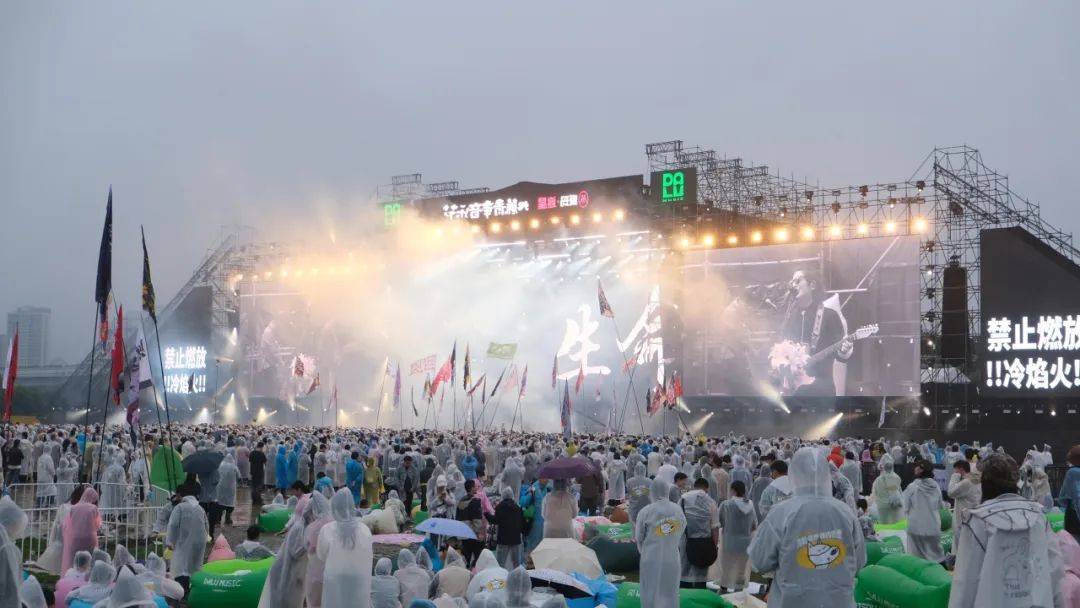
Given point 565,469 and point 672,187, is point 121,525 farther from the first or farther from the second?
→ point 672,187

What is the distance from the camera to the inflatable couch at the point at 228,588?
10.3m

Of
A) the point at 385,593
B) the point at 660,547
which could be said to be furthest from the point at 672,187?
the point at 385,593

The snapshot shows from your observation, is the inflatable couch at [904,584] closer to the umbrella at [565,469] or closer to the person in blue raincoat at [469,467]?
the umbrella at [565,469]

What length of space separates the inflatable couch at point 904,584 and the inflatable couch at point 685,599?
46.6 inches

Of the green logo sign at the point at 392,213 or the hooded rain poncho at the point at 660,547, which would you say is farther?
the green logo sign at the point at 392,213

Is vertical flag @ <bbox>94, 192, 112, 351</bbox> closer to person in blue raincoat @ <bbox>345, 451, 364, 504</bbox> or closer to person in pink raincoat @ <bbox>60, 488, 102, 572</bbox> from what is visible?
person in pink raincoat @ <bbox>60, 488, 102, 572</bbox>

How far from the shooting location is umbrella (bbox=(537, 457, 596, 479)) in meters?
13.4

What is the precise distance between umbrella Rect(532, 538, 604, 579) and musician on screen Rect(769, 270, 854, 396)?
27713 millimetres

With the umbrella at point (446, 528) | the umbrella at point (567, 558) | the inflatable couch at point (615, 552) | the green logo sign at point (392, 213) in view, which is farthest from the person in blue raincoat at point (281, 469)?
the green logo sign at point (392, 213)

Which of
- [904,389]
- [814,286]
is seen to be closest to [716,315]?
[814,286]

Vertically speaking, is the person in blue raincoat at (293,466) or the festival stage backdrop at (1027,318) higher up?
the festival stage backdrop at (1027,318)

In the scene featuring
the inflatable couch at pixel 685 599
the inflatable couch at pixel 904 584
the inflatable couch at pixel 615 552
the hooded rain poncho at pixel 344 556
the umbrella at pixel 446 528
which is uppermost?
the hooded rain poncho at pixel 344 556

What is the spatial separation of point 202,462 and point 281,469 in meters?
6.72

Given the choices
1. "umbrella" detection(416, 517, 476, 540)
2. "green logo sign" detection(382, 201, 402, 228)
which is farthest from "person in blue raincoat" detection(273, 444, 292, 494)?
"green logo sign" detection(382, 201, 402, 228)
